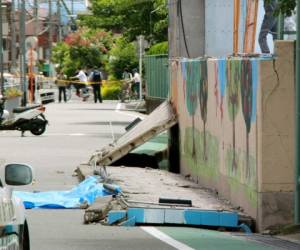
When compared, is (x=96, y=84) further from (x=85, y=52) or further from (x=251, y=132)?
(x=251, y=132)

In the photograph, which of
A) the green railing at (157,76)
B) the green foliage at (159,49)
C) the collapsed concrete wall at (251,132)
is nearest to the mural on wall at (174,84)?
the collapsed concrete wall at (251,132)

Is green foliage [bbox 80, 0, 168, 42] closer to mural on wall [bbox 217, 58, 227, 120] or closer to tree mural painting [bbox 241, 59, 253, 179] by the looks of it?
mural on wall [bbox 217, 58, 227, 120]

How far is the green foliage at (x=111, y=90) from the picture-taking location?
65694 millimetres

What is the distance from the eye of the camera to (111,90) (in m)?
66.4

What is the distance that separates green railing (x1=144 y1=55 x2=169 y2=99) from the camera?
40322 millimetres

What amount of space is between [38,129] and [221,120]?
1647cm

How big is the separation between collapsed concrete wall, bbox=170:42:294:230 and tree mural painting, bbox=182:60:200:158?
71cm

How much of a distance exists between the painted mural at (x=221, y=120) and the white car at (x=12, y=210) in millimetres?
6865

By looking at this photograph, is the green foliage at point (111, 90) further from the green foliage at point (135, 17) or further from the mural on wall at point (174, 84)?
the mural on wall at point (174, 84)

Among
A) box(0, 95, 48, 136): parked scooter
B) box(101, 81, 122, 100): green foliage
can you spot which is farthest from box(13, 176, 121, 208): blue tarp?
box(101, 81, 122, 100): green foliage

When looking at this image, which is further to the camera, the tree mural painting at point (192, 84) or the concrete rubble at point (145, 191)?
the tree mural painting at point (192, 84)

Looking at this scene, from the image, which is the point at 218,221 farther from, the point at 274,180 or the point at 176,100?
the point at 176,100

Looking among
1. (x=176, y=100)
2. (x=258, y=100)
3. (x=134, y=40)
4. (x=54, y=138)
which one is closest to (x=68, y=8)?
(x=134, y=40)

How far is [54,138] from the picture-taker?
104 feet
